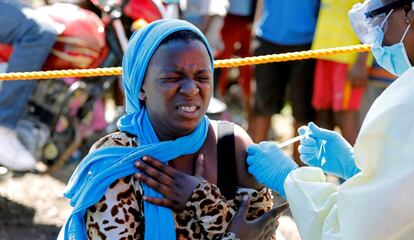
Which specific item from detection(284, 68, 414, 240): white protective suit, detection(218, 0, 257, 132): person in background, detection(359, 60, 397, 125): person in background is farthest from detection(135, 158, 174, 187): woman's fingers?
detection(218, 0, 257, 132): person in background

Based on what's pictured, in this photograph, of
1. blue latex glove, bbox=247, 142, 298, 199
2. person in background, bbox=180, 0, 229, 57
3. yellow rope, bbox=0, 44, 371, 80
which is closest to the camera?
blue latex glove, bbox=247, 142, 298, 199

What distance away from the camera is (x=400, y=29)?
260 cm

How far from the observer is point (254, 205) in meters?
Result: 2.80

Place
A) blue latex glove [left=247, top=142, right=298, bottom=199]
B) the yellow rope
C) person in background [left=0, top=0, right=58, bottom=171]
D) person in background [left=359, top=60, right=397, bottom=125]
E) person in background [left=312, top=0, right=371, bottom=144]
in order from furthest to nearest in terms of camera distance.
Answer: person in background [left=359, top=60, right=397, bottom=125] < person in background [left=312, top=0, right=371, bottom=144] < person in background [left=0, top=0, right=58, bottom=171] < the yellow rope < blue latex glove [left=247, top=142, right=298, bottom=199]

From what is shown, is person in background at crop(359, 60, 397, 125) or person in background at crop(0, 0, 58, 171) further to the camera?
person in background at crop(359, 60, 397, 125)

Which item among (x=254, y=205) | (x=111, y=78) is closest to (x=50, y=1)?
(x=111, y=78)

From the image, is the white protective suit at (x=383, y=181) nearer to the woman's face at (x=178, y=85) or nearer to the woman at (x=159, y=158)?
the woman at (x=159, y=158)

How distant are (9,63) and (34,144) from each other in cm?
56

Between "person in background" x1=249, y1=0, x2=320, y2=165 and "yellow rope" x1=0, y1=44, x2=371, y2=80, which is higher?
"yellow rope" x1=0, y1=44, x2=371, y2=80

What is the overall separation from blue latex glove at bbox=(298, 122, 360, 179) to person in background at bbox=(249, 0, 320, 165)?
269 centimetres

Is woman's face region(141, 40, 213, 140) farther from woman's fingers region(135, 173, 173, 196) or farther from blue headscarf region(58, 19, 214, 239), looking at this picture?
woman's fingers region(135, 173, 173, 196)

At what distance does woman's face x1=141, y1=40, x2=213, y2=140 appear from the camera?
263 cm

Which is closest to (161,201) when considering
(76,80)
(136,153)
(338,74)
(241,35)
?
(136,153)

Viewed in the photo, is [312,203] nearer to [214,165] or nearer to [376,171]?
[376,171]
